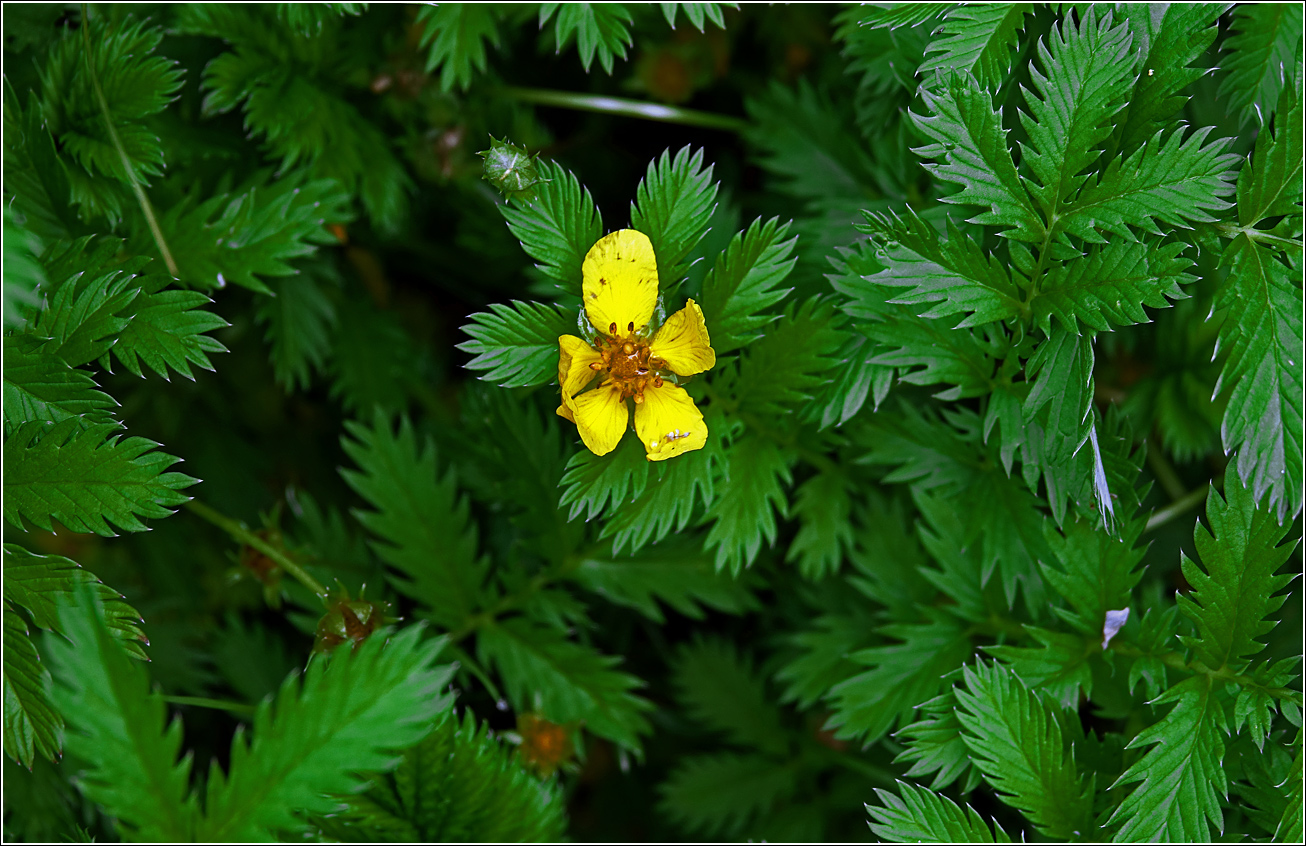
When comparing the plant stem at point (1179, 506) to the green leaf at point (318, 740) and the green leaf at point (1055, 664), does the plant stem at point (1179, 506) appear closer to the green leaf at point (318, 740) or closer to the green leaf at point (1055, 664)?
the green leaf at point (1055, 664)

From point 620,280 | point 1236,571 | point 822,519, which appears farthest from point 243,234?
point 1236,571

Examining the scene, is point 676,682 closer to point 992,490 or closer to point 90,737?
point 992,490

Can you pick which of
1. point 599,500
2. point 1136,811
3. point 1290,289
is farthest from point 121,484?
point 1290,289

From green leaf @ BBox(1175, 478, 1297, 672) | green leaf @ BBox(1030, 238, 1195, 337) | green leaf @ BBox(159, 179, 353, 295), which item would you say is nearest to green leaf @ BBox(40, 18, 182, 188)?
green leaf @ BBox(159, 179, 353, 295)

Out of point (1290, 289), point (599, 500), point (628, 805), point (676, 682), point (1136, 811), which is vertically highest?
point (1290, 289)

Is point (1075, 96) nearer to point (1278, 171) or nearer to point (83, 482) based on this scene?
point (1278, 171)

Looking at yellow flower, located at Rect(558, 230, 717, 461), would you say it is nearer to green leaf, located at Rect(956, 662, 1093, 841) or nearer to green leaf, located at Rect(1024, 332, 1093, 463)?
green leaf, located at Rect(1024, 332, 1093, 463)
